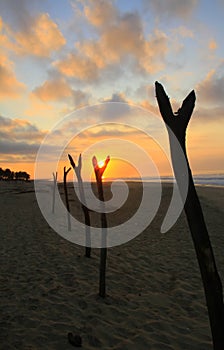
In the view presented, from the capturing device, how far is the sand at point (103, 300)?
186 inches

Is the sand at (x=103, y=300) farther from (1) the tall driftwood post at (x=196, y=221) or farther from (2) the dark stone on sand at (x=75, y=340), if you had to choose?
(1) the tall driftwood post at (x=196, y=221)

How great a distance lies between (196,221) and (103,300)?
3.93 metres

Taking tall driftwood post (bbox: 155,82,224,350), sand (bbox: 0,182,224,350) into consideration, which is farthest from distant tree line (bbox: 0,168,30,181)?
tall driftwood post (bbox: 155,82,224,350)

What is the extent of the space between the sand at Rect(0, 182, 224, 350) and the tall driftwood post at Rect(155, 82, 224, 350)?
1.73 metres

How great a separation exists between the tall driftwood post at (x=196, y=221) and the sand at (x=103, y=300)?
1.73 meters

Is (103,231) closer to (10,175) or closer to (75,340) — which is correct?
(75,340)

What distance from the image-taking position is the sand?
15.5 ft

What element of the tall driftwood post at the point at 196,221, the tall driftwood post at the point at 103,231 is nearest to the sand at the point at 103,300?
the tall driftwood post at the point at 103,231

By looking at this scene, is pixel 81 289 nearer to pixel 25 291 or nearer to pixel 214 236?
pixel 25 291

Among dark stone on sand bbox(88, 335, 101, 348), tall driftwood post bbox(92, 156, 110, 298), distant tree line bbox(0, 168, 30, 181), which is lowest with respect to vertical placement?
dark stone on sand bbox(88, 335, 101, 348)

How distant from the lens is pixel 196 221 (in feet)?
10.6

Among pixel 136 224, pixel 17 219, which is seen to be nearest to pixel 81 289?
pixel 136 224

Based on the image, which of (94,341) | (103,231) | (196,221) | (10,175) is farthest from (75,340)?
(10,175)

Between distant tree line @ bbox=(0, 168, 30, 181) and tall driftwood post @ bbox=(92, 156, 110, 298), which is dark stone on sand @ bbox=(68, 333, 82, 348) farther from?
distant tree line @ bbox=(0, 168, 30, 181)
